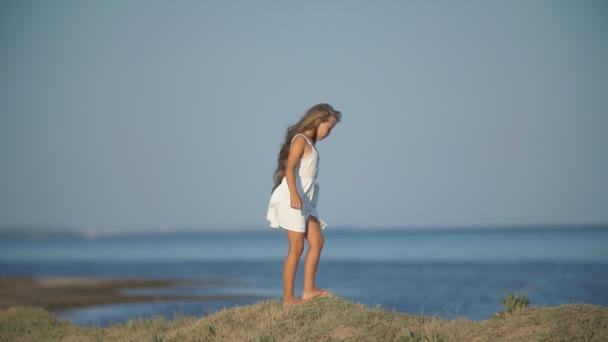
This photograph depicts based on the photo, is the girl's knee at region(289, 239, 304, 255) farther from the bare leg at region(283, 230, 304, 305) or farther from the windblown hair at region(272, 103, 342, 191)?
the windblown hair at region(272, 103, 342, 191)

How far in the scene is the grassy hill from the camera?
7.17 m

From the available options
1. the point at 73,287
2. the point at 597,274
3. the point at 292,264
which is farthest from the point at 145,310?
the point at 597,274

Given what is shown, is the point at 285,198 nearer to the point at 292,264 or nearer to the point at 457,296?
the point at 292,264

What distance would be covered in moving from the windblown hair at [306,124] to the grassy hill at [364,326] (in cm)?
161

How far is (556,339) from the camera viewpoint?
686 cm

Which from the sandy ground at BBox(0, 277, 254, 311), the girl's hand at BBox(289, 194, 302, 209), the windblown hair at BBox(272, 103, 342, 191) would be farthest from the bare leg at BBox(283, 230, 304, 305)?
the sandy ground at BBox(0, 277, 254, 311)

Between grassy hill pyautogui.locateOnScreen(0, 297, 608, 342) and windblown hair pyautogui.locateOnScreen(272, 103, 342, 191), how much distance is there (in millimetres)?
1608

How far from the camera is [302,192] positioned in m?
8.42

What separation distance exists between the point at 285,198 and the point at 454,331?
2445 mm

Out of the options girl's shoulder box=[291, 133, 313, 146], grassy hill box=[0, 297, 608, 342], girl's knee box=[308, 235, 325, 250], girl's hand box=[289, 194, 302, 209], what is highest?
girl's shoulder box=[291, 133, 313, 146]

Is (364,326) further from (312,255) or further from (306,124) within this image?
(306,124)

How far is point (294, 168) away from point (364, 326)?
1950 millimetres

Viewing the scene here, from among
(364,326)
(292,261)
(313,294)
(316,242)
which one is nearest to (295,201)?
(316,242)

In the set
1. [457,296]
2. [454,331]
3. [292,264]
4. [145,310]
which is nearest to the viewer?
[454,331]
